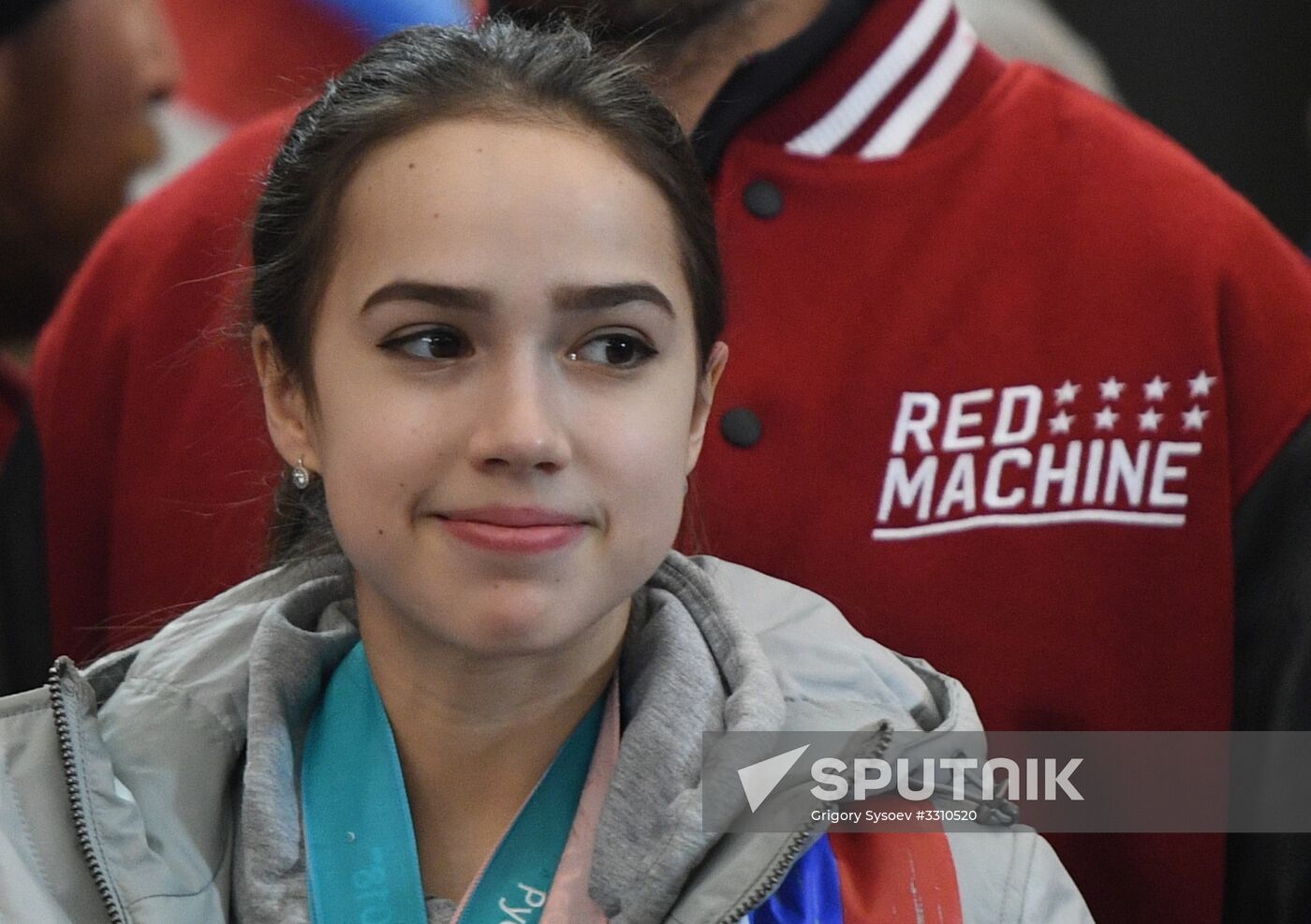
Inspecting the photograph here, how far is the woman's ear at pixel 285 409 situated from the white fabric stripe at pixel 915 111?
22.0 inches

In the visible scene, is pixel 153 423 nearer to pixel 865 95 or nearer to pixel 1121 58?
pixel 865 95

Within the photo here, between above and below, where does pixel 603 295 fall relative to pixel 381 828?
above

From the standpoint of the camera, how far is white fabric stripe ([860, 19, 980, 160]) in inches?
60.8

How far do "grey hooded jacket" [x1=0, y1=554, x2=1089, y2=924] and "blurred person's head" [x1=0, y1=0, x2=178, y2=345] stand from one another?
0.80 m

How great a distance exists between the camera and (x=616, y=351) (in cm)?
115

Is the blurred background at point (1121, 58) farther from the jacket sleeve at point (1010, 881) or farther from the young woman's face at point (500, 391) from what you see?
the jacket sleeve at point (1010, 881)

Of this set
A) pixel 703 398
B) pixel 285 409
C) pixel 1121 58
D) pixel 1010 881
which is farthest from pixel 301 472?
pixel 1121 58

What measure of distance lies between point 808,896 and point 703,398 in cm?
35

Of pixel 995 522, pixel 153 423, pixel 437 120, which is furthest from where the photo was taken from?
pixel 153 423

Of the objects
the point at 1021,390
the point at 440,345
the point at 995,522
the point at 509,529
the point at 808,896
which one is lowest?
the point at 808,896

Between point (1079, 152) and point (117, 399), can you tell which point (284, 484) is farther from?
point (1079, 152)

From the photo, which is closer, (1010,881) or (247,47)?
(1010,881)

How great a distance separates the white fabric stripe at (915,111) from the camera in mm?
1544

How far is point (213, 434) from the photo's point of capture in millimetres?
1611
